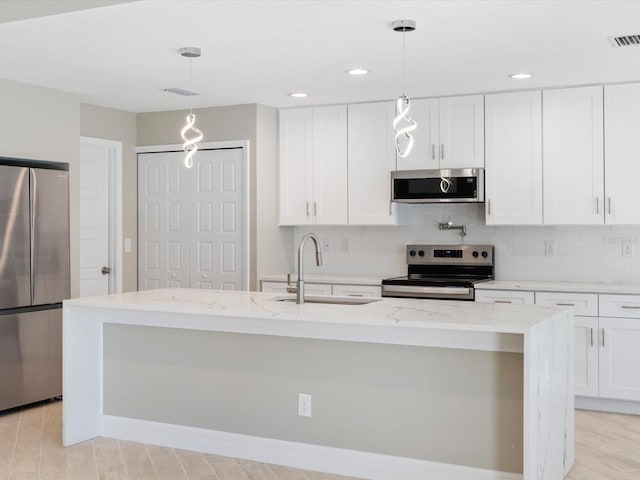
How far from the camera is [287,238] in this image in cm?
674

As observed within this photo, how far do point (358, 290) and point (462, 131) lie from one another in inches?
60.9

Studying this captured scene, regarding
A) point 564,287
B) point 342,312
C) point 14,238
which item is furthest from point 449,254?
point 14,238

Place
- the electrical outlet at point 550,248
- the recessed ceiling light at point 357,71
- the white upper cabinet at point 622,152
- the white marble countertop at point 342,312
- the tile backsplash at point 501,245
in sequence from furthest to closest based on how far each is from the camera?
the electrical outlet at point 550,248
the tile backsplash at point 501,245
the white upper cabinet at point 622,152
the recessed ceiling light at point 357,71
the white marble countertop at point 342,312

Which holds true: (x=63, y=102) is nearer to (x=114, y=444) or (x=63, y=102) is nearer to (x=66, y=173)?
(x=66, y=173)

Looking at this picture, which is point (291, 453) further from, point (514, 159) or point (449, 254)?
point (514, 159)

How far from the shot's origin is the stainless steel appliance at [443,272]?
5617 millimetres

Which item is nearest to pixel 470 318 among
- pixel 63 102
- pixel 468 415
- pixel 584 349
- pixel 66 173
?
pixel 468 415

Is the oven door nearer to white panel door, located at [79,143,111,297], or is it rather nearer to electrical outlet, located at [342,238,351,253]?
electrical outlet, located at [342,238,351,253]

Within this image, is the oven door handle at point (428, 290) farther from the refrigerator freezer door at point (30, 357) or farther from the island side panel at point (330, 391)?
the refrigerator freezer door at point (30, 357)

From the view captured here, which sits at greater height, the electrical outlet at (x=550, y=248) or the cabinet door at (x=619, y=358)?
the electrical outlet at (x=550, y=248)

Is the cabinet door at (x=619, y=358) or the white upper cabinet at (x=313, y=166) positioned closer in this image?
the cabinet door at (x=619, y=358)

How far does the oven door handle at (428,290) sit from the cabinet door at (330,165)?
80 centimetres

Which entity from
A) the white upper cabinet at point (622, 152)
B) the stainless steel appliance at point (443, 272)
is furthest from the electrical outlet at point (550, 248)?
the white upper cabinet at point (622, 152)

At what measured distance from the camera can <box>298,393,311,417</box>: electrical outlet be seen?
3971 millimetres
